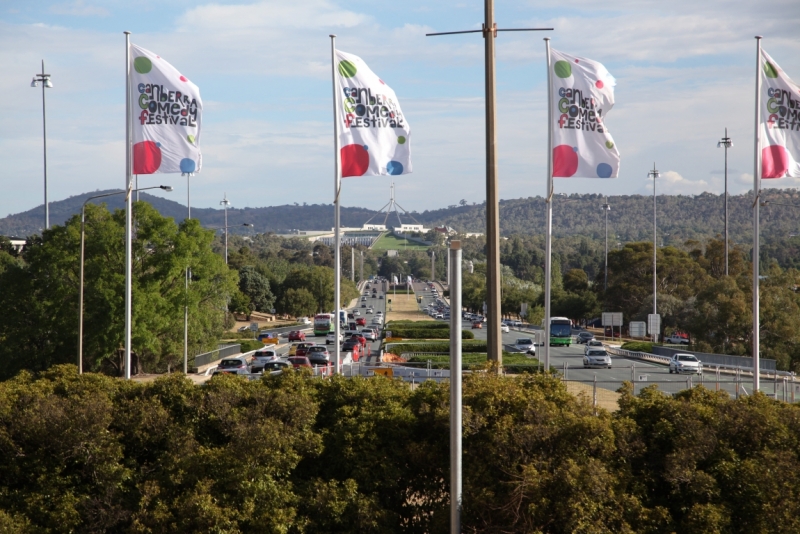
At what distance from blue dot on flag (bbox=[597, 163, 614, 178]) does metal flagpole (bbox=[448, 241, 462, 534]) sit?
9671 millimetres

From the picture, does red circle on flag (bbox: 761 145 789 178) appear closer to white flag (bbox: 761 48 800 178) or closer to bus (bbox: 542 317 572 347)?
white flag (bbox: 761 48 800 178)

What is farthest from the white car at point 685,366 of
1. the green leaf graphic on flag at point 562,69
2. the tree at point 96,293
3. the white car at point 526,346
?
the green leaf graphic on flag at point 562,69

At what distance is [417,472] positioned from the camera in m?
12.2

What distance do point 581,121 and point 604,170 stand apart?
1111 mm

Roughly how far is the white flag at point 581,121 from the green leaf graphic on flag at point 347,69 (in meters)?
4.10

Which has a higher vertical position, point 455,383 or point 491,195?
point 491,195

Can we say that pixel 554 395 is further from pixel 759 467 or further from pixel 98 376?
pixel 98 376

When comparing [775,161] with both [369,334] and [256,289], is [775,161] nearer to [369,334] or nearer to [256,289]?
[369,334]

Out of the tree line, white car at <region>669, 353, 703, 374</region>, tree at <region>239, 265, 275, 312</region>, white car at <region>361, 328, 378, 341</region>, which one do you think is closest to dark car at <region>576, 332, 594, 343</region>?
white car at <region>361, 328, 378, 341</region>

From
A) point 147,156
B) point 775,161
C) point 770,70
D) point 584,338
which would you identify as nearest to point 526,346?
point 584,338

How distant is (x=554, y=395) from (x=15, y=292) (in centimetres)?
3523

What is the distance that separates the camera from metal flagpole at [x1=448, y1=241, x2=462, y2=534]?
8977 mm

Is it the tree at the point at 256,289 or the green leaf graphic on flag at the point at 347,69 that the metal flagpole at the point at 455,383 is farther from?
the tree at the point at 256,289

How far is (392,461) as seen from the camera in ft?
39.8
